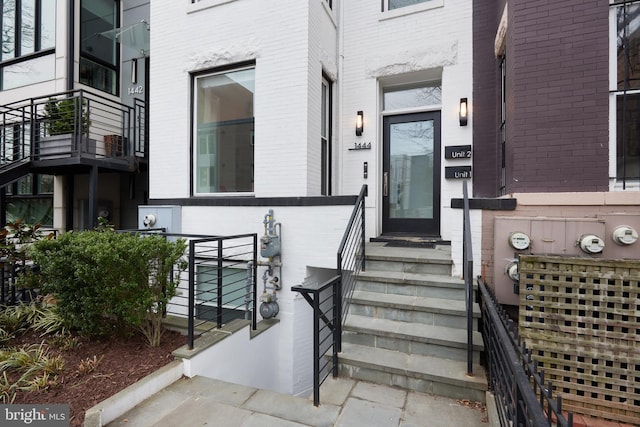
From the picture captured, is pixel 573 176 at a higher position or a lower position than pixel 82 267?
higher

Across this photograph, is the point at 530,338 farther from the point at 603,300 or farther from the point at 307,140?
the point at 307,140

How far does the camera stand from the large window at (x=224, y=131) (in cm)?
527

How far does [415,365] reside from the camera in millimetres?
2871

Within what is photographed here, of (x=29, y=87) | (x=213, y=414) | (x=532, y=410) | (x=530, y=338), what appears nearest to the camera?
(x=532, y=410)

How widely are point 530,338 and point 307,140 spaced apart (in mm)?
3590

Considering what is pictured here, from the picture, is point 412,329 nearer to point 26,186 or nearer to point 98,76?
point 98,76

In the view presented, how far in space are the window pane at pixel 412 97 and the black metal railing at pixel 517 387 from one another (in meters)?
4.02

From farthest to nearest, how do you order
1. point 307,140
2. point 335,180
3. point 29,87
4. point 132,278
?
point 29,87 < point 335,180 < point 307,140 < point 132,278

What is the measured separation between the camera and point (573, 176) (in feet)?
11.1

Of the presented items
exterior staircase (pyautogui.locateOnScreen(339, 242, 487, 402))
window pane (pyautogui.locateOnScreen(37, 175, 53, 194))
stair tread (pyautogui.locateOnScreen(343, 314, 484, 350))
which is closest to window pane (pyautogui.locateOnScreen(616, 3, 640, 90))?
exterior staircase (pyautogui.locateOnScreen(339, 242, 487, 402))

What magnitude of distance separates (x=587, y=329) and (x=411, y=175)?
356cm

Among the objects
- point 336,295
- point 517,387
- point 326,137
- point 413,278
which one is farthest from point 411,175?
point 517,387

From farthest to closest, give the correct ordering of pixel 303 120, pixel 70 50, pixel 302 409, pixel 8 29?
1. pixel 8 29
2. pixel 70 50
3. pixel 303 120
4. pixel 302 409

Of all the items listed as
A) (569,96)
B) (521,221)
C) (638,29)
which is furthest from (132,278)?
(638,29)
